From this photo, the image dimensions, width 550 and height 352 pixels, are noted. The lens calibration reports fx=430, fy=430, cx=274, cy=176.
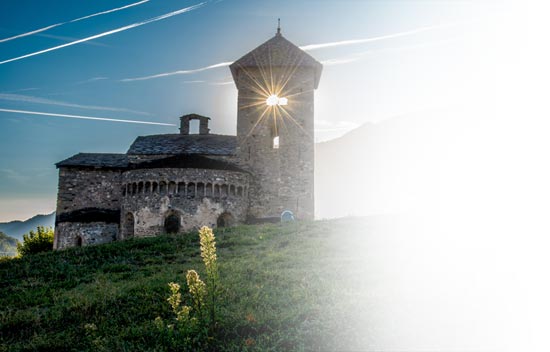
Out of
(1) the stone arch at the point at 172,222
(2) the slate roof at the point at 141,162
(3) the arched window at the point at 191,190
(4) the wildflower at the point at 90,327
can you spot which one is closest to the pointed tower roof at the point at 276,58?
(2) the slate roof at the point at 141,162

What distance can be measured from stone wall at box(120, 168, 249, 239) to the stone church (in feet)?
0.28

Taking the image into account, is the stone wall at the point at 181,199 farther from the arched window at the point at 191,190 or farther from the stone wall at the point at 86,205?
the stone wall at the point at 86,205

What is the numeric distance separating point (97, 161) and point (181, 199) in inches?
402

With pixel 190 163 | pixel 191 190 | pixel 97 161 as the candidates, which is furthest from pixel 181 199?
pixel 97 161

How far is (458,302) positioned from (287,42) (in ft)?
89.1

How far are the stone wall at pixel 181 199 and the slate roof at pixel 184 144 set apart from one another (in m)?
4.54

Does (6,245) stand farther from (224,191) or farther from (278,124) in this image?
(278,124)

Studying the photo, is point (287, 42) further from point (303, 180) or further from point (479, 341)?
point (479, 341)

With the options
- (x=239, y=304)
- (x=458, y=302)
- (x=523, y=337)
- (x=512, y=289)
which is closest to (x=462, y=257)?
(x=512, y=289)

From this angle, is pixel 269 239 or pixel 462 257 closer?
pixel 462 257

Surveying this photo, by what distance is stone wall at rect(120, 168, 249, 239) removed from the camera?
87.4 ft

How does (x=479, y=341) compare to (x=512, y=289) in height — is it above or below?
below

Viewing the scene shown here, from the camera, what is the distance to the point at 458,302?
26.5 feet

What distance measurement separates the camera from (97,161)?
108 feet
